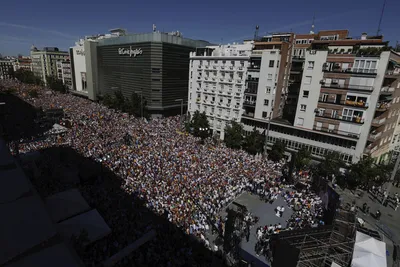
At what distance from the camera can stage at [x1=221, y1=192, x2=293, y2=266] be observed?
51.4ft

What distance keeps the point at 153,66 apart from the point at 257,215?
41236 millimetres

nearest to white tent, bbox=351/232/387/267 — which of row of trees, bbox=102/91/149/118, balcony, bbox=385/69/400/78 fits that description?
balcony, bbox=385/69/400/78

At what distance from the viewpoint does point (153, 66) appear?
167 ft

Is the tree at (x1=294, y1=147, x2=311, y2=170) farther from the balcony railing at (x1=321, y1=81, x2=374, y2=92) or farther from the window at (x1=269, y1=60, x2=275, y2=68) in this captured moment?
the window at (x1=269, y1=60, x2=275, y2=68)

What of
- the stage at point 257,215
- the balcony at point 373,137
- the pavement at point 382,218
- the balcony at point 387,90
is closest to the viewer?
the stage at point 257,215

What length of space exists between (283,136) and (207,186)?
1778 centimetres

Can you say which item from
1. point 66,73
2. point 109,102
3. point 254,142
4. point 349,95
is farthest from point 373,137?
point 66,73

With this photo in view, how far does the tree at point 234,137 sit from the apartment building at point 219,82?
423cm

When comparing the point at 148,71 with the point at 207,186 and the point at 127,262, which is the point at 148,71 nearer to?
the point at 207,186

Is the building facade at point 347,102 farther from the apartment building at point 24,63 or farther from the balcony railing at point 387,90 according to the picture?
the apartment building at point 24,63

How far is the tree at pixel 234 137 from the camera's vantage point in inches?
1384

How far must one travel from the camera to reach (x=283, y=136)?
3450 centimetres

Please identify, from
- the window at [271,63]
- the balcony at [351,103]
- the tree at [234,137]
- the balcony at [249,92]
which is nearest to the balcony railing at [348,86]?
the balcony at [351,103]

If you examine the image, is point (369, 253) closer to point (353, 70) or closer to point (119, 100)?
point (353, 70)
